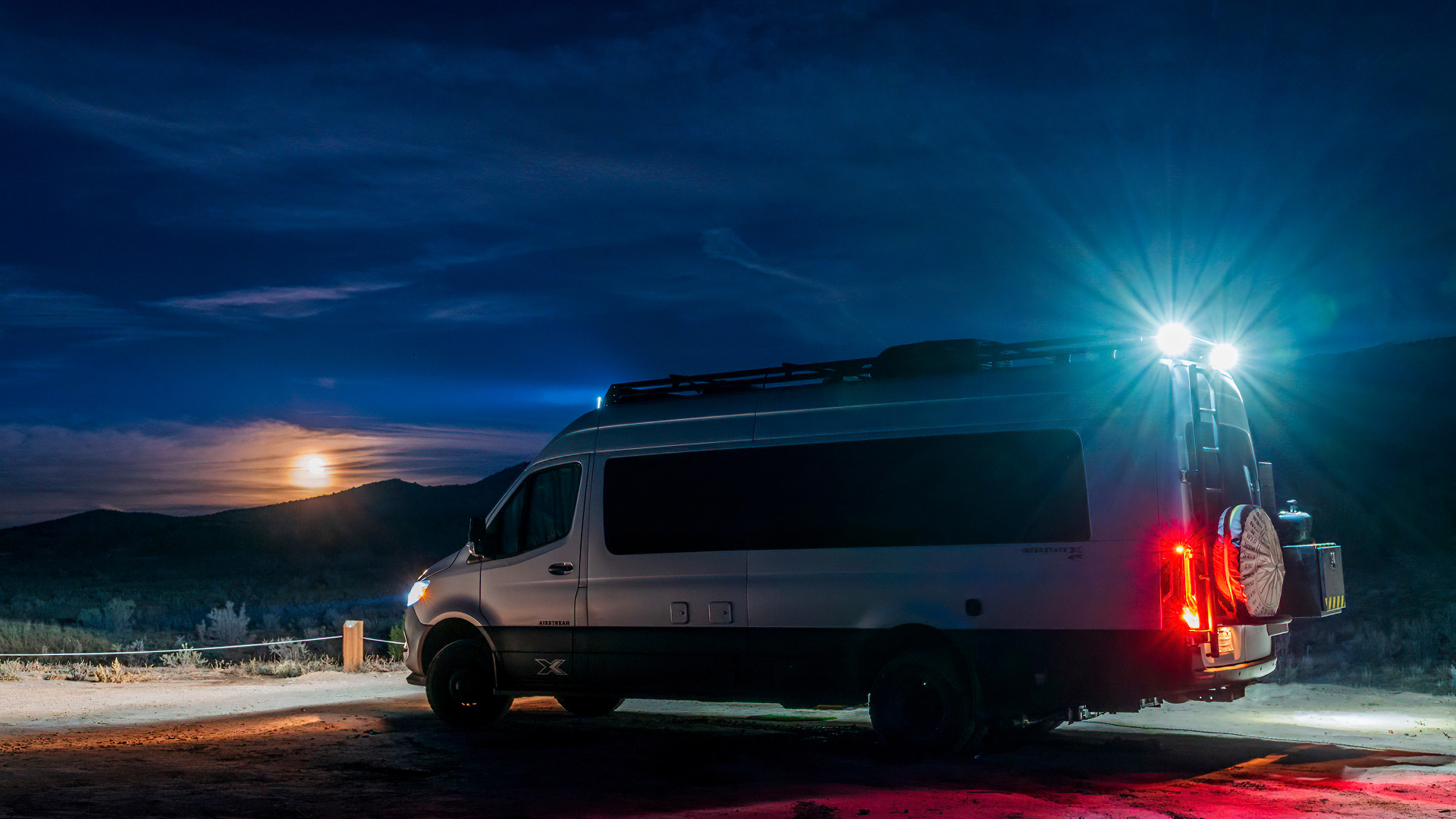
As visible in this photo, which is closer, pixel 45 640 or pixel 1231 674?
pixel 1231 674

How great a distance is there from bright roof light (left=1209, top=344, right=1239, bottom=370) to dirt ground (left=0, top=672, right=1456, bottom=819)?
2.94 metres

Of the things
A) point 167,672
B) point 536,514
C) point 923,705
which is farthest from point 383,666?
point 923,705

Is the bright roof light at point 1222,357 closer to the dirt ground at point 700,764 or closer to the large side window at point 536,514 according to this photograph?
the dirt ground at point 700,764

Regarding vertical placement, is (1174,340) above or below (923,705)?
above

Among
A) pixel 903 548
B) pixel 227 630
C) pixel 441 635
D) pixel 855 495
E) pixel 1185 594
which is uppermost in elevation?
pixel 855 495

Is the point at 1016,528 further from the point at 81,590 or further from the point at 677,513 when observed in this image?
the point at 81,590

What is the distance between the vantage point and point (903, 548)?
978 cm

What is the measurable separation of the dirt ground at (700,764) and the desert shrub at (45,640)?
33.1ft

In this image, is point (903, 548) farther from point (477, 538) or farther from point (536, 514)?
point (477, 538)

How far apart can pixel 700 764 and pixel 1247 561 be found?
4.15m

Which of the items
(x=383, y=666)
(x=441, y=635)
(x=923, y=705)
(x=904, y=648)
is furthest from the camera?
Result: (x=383, y=666)

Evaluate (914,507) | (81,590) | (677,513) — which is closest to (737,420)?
(677,513)

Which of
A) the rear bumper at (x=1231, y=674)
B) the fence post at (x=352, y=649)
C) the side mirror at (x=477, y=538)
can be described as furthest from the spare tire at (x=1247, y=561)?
the fence post at (x=352, y=649)

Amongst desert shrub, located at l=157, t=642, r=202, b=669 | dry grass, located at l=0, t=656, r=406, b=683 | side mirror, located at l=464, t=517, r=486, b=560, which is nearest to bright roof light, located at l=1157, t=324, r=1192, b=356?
side mirror, located at l=464, t=517, r=486, b=560
